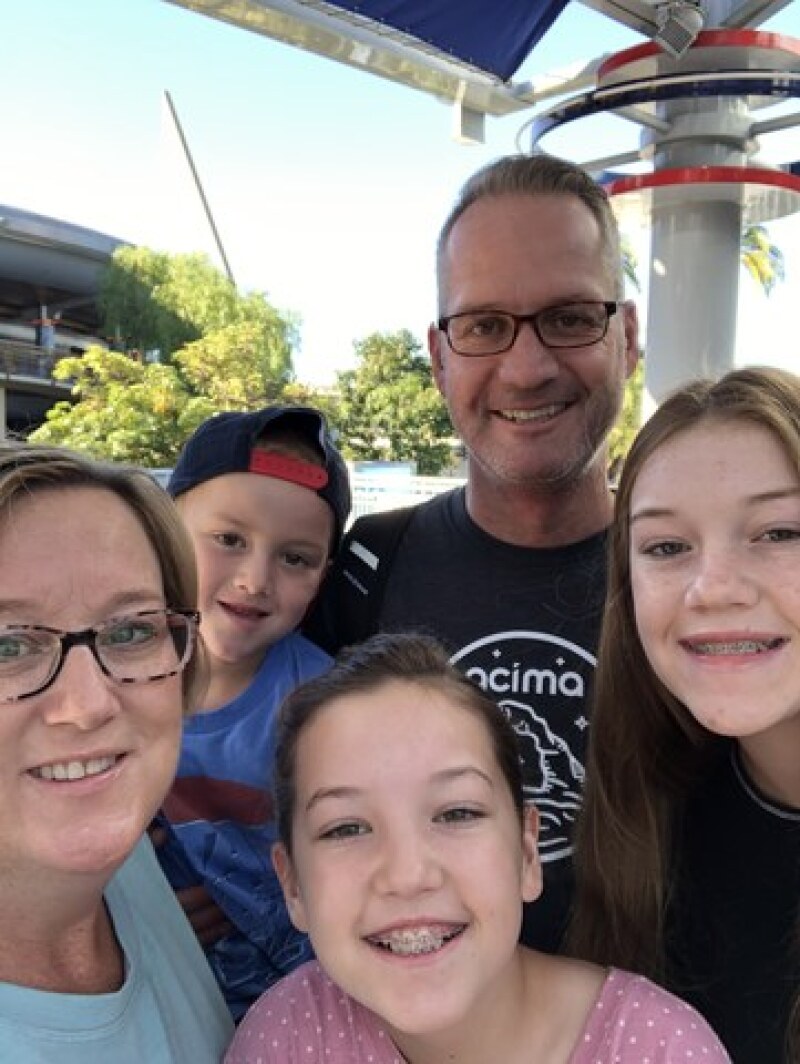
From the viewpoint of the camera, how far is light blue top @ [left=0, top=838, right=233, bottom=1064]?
1.15m

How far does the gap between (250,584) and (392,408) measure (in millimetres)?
25960

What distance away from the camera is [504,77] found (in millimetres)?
5113

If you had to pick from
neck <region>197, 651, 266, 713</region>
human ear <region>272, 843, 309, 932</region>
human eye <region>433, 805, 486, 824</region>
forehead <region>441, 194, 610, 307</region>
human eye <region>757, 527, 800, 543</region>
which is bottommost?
human ear <region>272, 843, 309, 932</region>

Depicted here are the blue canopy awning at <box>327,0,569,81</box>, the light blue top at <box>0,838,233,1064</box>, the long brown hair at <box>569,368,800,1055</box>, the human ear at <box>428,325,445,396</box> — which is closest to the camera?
the light blue top at <box>0,838,233,1064</box>

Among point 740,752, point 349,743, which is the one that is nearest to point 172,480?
point 349,743

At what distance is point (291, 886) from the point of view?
1.44 m

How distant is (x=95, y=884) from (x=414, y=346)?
29527mm

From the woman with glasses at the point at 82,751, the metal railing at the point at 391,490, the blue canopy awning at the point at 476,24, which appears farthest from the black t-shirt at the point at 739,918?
the metal railing at the point at 391,490

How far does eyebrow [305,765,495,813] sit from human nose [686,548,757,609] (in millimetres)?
420

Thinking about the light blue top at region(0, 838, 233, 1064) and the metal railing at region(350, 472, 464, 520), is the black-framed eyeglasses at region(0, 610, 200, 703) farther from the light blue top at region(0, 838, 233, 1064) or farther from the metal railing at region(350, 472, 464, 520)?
the metal railing at region(350, 472, 464, 520)

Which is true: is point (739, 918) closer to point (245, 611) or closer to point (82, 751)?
point (82, 751)

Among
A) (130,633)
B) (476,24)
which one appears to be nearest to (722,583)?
(130,633)

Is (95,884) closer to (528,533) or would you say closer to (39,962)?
(39,962)

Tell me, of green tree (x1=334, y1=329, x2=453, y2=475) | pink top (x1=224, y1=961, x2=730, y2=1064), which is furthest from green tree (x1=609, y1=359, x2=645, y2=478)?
green tree (x1=334, y1=329, x2=453, y2=475)
